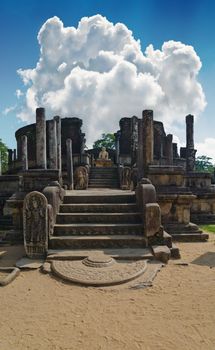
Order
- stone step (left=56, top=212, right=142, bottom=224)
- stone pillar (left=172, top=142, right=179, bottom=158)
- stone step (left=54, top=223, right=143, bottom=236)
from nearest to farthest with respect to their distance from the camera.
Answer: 1. stone step (left=54, top=223, right=143, bottom=236)
2. stone step (left=56, top=212, right=142, bottom=224)
3. stone pillar (left=172, top=142, right=179, bottom=158)

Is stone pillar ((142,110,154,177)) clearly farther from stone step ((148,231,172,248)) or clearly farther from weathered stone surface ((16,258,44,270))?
weathered stone surface ((16,258,44,270))

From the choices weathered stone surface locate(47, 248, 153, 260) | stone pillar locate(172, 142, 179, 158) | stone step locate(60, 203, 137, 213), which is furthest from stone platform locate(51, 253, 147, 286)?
stone pillar locate(172, 142, 179, 158)

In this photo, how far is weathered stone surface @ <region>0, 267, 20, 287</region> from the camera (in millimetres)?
3675

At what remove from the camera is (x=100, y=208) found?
6.09 metres

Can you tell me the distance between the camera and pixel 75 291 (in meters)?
3.40

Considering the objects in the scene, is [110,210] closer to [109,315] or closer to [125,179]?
[109,315]

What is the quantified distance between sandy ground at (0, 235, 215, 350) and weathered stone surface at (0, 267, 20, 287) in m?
0.08

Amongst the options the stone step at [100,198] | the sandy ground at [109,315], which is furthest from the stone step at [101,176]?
the sandy ground at [109,315]

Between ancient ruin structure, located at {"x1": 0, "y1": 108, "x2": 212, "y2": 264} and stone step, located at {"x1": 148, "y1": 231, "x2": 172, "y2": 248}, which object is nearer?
ancient ruin structure, located at {"x1": 0, "y1": 108, "x2": 212, "y2": 264}

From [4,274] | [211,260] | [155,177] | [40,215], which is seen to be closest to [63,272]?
[4,274]

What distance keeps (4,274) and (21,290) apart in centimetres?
76

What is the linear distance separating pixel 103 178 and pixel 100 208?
1179cm

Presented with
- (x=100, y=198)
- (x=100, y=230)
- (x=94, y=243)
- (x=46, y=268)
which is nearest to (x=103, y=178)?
(x=100, y=198)

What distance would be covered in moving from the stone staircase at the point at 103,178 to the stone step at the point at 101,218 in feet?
34.0
